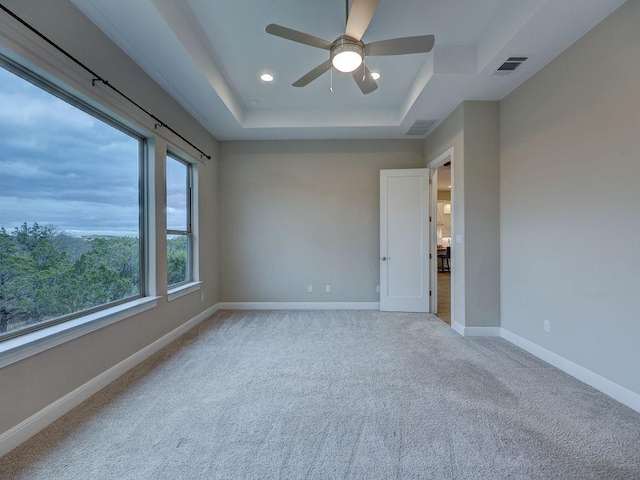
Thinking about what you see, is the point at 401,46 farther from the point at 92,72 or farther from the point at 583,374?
the point at 583,374

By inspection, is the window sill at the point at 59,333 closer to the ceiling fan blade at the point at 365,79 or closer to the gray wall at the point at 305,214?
the gray wall at the point at 305,214

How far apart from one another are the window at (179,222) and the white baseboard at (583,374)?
4263mm

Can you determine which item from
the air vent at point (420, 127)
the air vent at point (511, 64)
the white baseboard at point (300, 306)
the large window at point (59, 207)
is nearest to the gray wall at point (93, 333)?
the large window at point (59, 207)

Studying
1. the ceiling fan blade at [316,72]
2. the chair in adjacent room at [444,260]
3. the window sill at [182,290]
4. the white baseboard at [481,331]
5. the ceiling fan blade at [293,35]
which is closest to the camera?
the ceiling fan blade at [293,35]

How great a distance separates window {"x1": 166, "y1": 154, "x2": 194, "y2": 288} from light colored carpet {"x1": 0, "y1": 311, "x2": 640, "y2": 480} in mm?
1161

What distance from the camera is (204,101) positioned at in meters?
3.64

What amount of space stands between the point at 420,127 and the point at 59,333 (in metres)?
4.91

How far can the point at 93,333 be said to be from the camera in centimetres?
233

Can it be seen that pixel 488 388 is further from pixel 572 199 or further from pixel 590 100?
pixel 590 100

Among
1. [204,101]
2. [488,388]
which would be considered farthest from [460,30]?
[488,388]

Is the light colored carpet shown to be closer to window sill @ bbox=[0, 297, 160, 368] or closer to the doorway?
window sill @ bbox=[0, 297, 160, 368]

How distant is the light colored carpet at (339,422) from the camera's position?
159cm

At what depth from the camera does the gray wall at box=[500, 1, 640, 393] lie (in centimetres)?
216

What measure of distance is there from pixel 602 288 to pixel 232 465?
9.84ft
